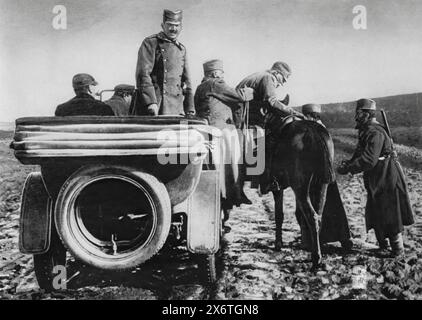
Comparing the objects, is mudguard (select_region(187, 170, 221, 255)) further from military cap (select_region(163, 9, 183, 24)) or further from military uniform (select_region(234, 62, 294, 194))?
military cap (select_region(163, 9, 183, 24))

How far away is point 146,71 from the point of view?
4230 millimetres

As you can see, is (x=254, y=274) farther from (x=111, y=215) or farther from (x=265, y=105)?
(x=265, y=105)

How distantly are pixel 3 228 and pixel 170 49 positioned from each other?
3.02 meters

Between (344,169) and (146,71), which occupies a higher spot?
(146,71)

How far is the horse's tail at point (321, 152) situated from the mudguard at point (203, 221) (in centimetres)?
132

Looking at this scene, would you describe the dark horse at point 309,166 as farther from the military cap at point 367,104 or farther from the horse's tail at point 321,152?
the military cap at point 367,104

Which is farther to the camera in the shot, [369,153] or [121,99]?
[121,99]

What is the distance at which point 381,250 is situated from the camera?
4.71 m

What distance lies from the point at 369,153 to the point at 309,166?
2.19ft

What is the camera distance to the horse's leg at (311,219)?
429 centimetres

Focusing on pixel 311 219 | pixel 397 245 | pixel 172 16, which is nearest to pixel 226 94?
pixel 172 16
